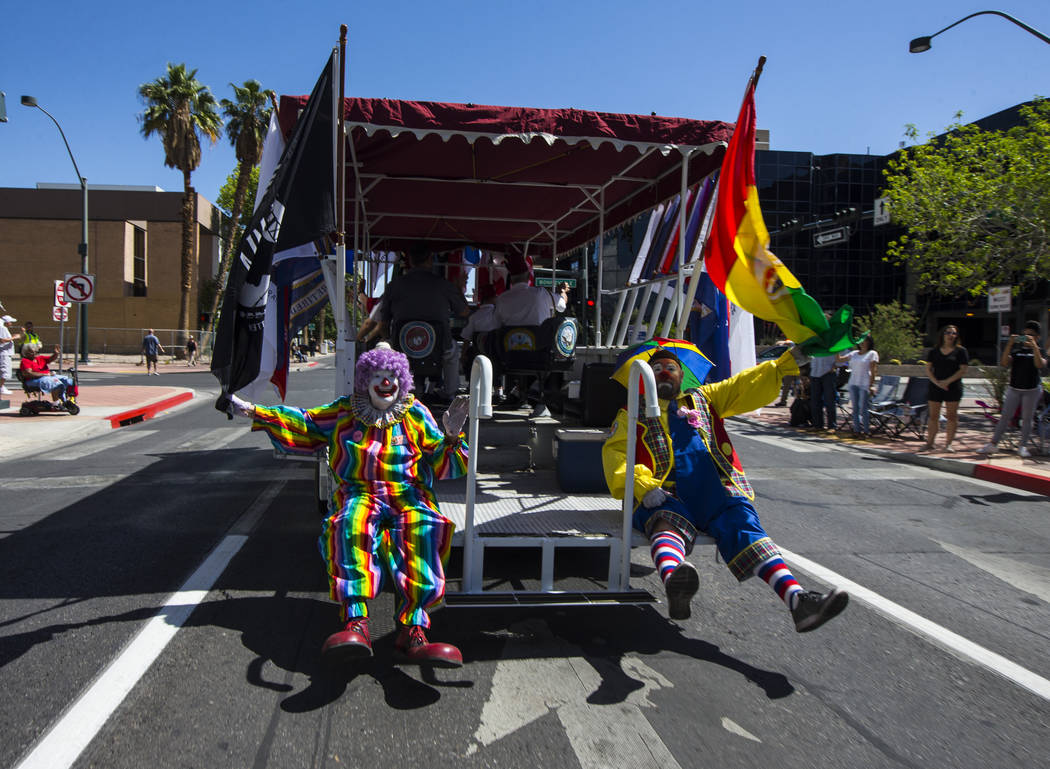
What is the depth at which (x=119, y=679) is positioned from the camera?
3396 millimetres

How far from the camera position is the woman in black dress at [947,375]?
1068 centimetres

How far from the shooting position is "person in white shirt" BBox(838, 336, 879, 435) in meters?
12.6

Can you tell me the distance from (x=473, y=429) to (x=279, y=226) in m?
2.01

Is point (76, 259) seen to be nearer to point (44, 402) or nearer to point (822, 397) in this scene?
point (44, 402)

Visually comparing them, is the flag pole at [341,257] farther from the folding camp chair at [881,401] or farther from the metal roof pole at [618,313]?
the folding camp chair at [881,401]

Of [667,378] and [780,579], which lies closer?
[780,579]

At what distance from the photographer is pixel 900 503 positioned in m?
7.88

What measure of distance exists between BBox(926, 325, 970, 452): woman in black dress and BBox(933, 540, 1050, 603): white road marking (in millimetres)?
5411

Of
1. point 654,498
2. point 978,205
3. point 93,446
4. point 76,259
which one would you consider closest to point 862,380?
point 978,205

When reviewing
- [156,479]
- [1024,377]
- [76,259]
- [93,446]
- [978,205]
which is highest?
[76,259]

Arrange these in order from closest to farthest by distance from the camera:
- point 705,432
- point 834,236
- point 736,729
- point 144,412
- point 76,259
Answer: point 736,729
point 705,432
point 144,412
point 834,236
point 76,259

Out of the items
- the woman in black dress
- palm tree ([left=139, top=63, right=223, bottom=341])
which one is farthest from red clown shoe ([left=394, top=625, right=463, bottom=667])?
palm tree ([left=139, top=63, right=223, bottom=341])

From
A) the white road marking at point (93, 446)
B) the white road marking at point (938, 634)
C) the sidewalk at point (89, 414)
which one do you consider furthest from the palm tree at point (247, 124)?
the white road marking at point (938, 634)

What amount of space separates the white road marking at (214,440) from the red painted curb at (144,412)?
2327 millimetres
